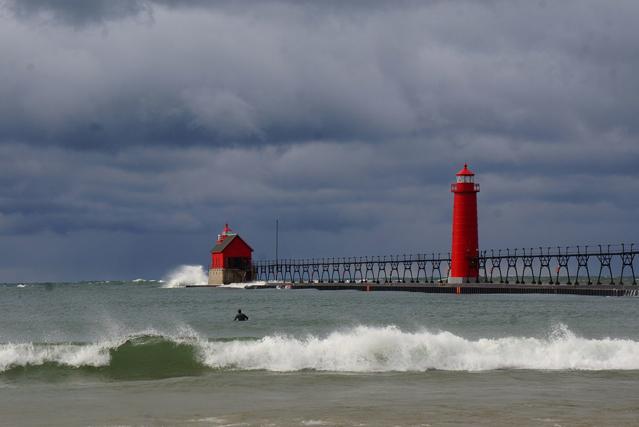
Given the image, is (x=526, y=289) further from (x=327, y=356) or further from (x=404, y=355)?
(x=327, y=356)

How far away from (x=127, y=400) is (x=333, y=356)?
6837mm

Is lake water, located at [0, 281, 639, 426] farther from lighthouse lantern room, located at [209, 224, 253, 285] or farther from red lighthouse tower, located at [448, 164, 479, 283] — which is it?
lighthouse lantern room, located at [209, 224, 253, 285]

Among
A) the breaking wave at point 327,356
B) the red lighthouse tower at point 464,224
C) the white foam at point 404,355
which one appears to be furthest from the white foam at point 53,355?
the red lighthouse tower at point 464,224

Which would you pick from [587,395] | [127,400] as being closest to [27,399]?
[127,400]

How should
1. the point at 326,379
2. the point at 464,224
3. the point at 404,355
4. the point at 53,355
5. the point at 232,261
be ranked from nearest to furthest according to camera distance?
the point at 326,379
the point at 53,355
the point at 404,355
the point at 464,224
the point at 232,261

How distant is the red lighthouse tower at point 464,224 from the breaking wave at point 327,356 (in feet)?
136

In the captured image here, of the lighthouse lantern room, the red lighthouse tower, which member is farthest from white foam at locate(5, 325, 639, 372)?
the lighthouse lantern room

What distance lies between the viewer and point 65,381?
20.8 meters

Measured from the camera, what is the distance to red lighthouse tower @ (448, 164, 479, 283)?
65438 millimetres

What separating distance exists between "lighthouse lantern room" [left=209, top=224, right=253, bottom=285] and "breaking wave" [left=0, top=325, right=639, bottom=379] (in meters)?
87.8

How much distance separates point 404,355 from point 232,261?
90168 mm

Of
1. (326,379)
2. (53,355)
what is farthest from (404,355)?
(53,355)

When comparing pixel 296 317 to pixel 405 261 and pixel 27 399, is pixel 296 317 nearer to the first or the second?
pixel 27 399

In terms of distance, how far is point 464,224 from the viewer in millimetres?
66500
